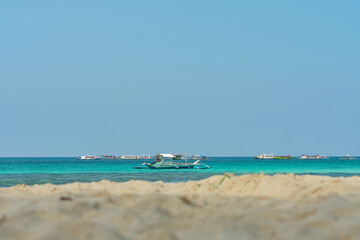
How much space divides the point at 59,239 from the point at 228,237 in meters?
1.81

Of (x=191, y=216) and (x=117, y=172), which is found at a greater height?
(x=117, y=172)

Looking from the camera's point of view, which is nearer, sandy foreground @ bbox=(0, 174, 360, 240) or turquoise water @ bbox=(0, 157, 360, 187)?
sandy foreground @ bbox=(0, 174, 360, 240)

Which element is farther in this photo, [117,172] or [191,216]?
[117,172]

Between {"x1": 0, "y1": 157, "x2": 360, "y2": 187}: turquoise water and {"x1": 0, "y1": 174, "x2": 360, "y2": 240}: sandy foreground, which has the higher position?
{"x1": 0, "y1": 157, "x2": 360, "y2": 187}: turquoise water

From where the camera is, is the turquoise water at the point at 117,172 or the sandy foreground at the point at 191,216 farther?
the turquoise water at the point at 117,172

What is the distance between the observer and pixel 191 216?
5.60m

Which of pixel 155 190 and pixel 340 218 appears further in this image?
pixel 155 190

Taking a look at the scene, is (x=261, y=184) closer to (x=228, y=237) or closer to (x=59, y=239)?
(x=228, y=237)

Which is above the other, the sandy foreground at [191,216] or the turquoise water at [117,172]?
the turquoise water at [117,172]

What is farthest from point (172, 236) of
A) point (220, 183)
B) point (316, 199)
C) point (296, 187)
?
point (220, 183)

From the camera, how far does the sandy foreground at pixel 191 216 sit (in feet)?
15.4

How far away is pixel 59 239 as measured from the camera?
4512 mm

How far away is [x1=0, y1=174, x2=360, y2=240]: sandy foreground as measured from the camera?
4.68 meters

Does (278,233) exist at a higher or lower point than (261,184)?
lower
